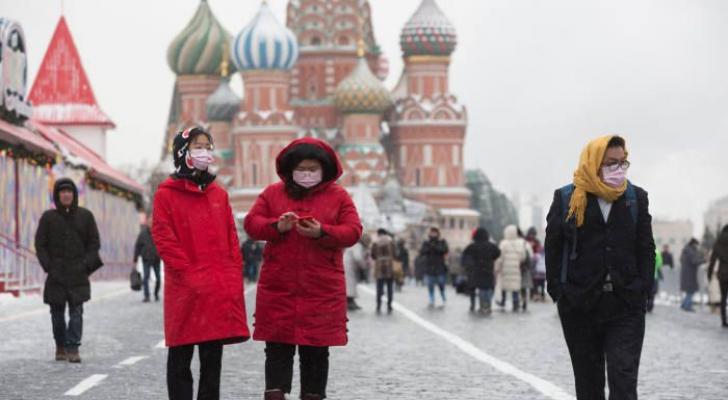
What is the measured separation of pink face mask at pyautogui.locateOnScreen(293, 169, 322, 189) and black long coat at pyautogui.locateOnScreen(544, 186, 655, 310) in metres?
1.07

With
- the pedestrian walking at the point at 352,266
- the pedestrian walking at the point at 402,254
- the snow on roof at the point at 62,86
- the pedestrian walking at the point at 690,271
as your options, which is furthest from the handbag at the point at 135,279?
the snow on roof at the point at 62,86

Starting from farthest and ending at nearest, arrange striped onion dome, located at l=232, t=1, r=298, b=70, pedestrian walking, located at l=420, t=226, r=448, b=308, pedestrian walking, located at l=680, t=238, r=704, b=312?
striped onion dome, located at l=232, t=1, r=298, b=70 → pedestrian walking, located at l=680, t=238, r=704, b=312 → pedestrian walking, located at l=420, t=226, r=448, b=308

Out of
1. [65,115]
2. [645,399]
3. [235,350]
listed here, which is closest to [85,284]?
[235,350]

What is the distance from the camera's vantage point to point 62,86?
72.4m

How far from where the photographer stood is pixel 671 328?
23375 millimetres

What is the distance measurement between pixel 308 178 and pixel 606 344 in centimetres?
154

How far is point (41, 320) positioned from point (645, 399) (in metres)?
12.5

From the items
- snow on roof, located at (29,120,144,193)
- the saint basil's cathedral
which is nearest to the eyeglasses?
snow on roof, located at (29,120,144,193)

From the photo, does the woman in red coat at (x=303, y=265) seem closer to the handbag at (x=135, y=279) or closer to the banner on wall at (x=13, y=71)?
the handbag at (x=135, y=279)

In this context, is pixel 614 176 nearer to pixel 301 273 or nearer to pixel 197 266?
pixel 301 273

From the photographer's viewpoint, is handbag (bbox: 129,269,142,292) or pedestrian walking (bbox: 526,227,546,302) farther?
pedestrian walking (bbox: 526,227,546,302)

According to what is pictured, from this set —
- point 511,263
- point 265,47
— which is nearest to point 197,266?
point 511,263

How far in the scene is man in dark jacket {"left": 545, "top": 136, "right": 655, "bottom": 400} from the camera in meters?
8.34

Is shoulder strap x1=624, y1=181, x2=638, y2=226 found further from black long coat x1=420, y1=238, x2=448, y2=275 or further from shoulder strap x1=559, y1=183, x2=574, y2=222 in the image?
black long coat x1=420, y1=238, x2=448, y2=275
